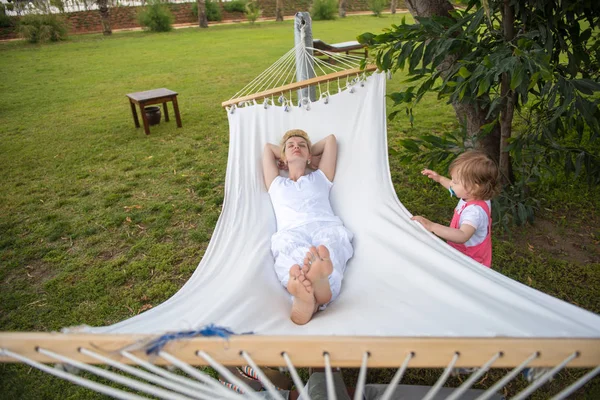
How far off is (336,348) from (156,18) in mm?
15720

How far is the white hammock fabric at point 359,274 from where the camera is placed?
102 centimetres

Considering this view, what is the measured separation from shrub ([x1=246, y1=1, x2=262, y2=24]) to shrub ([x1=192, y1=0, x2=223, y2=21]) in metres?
1.27

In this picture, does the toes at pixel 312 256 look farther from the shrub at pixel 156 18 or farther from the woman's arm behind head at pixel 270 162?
the shrub at pixel 156 18

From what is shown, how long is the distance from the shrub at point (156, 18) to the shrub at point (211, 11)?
2373mm

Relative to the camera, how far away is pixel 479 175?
1421 millimetres

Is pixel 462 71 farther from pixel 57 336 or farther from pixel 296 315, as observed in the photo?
pixel 57 336

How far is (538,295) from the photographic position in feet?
3.37

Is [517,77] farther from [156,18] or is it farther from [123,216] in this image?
[156,18]

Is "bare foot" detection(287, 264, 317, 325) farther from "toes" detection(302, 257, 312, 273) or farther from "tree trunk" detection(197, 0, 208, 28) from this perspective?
"tree trunk" detection(197, 0, 208, 28)

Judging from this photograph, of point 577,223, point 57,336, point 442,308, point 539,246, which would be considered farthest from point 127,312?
point 577,223

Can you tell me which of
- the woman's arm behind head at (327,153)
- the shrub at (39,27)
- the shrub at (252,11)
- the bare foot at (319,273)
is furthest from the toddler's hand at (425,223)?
the shrub at (252,11)

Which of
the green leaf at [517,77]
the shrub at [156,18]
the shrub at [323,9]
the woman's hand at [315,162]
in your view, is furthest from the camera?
the shrub at [323,9]

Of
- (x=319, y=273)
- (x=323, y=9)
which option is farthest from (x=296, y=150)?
(x=323, y=9)

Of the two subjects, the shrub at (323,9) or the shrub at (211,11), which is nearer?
the shrub at (211,11)
